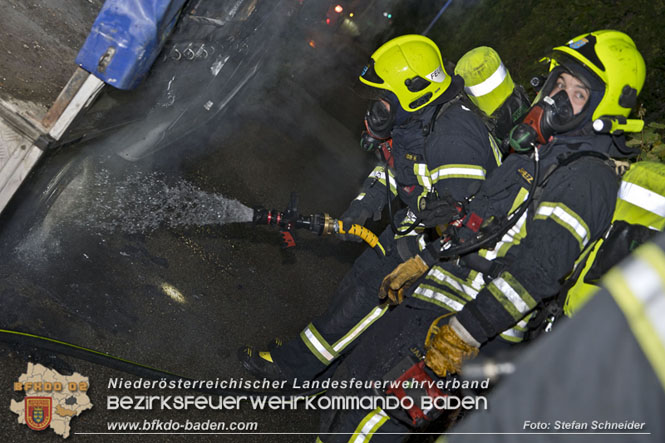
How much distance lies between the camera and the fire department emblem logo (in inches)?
115

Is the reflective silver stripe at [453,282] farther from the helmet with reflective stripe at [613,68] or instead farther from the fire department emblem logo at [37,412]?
the fire department emblem logo at [37,412]

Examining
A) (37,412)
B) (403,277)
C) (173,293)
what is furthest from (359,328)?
(37,412)

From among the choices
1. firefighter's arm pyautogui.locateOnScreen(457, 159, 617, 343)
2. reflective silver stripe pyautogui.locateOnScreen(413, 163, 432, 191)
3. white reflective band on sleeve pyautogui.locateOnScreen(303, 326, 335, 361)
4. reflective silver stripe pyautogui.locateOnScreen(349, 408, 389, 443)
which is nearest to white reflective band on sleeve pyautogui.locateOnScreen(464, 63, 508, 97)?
reflective silver stripe pyautogui.locateOnScreen(413, 163, 432, 191)

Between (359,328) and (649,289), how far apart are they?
9.76ft

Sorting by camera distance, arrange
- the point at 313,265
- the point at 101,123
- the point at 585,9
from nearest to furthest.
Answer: the point at 101,123, the point at 313,265, the point at 585,9

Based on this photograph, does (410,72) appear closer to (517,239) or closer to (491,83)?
(491,83)

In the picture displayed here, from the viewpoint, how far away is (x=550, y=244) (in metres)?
2.47

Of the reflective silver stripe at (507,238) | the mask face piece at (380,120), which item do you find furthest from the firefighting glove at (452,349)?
the mask face piece at (380,120)

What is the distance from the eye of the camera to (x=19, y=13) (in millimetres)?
2961

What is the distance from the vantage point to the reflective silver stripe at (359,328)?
3.61 meters

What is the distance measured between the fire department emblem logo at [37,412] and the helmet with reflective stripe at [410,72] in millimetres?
2896

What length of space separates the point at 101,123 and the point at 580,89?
3.20m

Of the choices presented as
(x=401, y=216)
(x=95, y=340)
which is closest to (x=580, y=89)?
(x=401, y=216)

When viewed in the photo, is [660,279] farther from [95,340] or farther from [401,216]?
[95,340]
